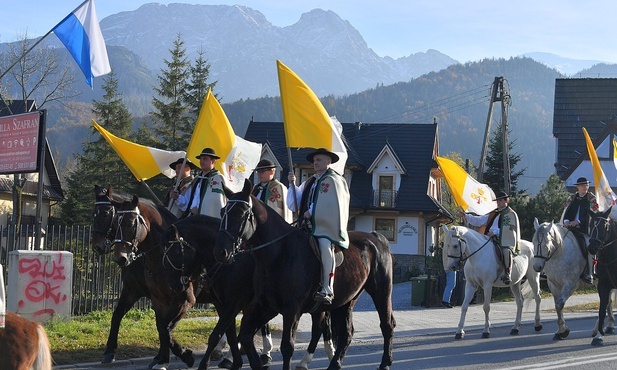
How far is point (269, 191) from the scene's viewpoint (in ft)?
42.5

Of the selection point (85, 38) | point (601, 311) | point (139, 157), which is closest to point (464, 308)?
point (601, 311)

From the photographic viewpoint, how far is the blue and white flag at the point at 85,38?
15766 millimetres

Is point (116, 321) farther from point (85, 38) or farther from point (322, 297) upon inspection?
point (85, 38)

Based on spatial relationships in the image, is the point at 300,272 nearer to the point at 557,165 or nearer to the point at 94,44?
the point at 94,44

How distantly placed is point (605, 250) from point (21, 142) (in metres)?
11.3

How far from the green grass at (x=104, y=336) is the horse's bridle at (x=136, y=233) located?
1916 mm

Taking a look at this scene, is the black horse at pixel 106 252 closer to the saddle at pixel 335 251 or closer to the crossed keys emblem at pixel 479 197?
the saddle at pixel 335 251

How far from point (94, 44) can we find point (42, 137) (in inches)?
79.0

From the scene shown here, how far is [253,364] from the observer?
387 inches

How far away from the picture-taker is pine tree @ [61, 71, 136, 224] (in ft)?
162

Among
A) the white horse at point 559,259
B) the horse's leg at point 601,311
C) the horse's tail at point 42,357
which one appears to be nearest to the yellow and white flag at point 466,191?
the white horse at point 559,259

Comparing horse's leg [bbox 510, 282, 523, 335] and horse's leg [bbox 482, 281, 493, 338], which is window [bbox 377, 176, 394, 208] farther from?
horse's leg [bbox 482, 281, 493, 338]

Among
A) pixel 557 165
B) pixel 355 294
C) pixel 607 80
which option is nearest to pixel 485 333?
pixel 355 294

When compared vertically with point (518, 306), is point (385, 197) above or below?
above
